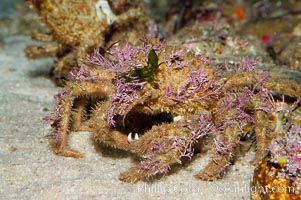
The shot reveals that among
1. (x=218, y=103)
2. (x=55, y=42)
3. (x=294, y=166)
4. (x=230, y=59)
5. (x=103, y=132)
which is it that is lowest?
(x=294, y=166)

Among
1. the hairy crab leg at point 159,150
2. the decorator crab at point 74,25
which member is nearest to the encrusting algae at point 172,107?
the hairy crab leg at point 159,150

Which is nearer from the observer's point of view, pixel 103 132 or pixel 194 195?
pixel 194 195

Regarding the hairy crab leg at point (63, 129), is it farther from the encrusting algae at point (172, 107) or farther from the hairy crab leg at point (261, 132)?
the hairy crab leg at point (261, 132)

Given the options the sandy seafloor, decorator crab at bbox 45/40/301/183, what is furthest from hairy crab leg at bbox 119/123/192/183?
the sandy seafloor

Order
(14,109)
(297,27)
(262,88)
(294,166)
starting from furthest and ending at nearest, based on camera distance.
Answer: (297,27) → (14,109) → (262,88) → (294,166)

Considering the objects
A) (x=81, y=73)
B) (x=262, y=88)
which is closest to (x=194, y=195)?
(x=262, y=88)

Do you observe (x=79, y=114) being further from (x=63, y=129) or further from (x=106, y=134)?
(x=106, y=134)

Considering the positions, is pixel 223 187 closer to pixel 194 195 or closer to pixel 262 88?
pixel 194 195
